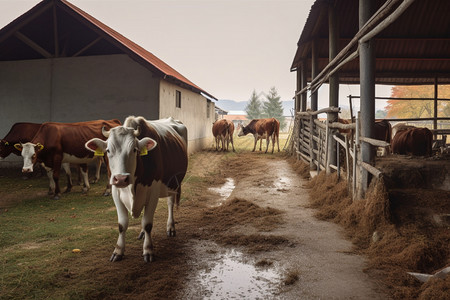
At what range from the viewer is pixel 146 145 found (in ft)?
12.4

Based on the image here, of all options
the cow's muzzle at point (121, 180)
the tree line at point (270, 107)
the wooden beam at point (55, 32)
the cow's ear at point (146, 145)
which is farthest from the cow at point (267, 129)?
the tree line at point (270, 107)

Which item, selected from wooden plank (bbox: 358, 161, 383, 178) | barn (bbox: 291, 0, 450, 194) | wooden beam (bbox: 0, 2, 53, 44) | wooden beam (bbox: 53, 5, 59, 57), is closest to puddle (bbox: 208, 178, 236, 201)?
barn (bbox: 291, 0, 450, 194)

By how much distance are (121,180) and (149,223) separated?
2.82ft

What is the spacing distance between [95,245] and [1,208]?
366 cm

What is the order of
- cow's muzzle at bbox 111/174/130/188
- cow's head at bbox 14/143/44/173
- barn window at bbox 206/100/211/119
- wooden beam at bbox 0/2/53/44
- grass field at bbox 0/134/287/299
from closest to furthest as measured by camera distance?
grass field at bbox 0/134/287/299
cow's muzzle at bbox 111/174/130/188
cow's head at bbox 14/143/44/173
wooden beam at bbox 0/2/53/44
barn window at bbox 206/100/211/119

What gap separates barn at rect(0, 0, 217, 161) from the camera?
10.8m

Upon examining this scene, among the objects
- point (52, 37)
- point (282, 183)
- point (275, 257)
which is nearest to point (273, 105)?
point (52, 37)

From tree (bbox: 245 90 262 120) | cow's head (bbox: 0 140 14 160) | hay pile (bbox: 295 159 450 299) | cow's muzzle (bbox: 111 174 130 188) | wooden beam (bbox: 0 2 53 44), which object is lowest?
hay pile (bbox: 295 159 450 299)

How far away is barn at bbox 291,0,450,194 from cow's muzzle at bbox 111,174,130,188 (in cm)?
322

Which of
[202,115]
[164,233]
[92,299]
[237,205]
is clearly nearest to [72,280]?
[92,299]

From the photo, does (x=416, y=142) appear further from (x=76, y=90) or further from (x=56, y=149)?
(x=76, y=90)

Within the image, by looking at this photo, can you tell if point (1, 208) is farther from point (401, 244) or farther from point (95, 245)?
point (401, 244)

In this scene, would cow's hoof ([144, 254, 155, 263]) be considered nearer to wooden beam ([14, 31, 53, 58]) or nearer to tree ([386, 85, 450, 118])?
wooden beam ([14, 31, 53, 58])

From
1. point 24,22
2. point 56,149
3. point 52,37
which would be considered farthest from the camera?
point 52,37
